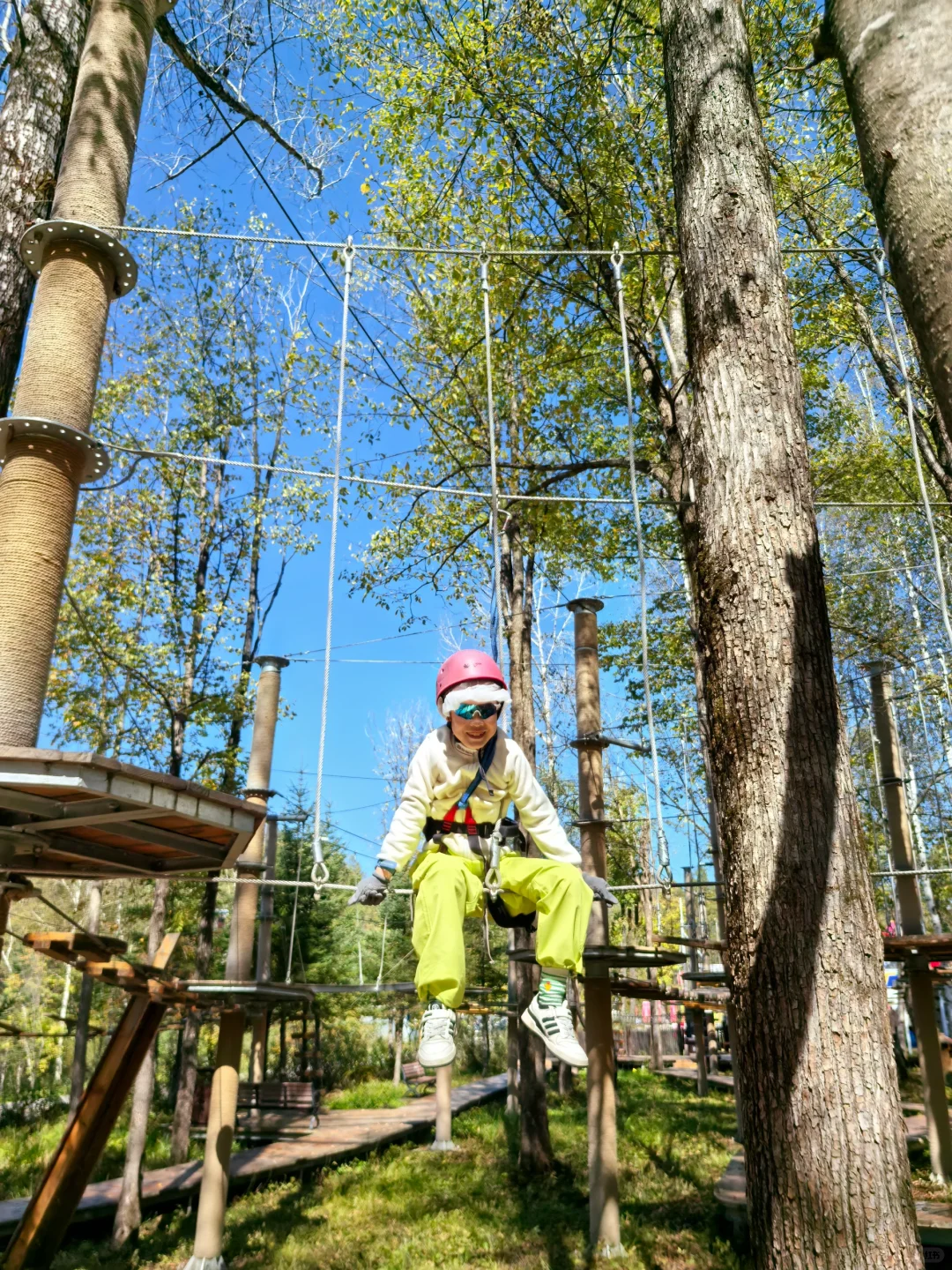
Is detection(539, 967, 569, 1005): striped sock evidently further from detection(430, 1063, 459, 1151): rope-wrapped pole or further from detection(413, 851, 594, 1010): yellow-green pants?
detection(430, 1063, 459, 1151): rope-wrapped pole

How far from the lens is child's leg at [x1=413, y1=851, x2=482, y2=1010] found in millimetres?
2965

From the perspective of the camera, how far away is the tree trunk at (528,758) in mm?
9180

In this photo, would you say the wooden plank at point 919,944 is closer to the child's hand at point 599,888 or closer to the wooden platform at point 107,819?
the child's hand at point 599,888

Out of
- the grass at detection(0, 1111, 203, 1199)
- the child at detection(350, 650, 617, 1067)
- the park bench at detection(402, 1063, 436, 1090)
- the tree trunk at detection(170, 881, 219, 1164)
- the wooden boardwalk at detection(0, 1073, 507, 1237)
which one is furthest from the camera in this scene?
the park bench at detection(402, 1063, 436, 1090)

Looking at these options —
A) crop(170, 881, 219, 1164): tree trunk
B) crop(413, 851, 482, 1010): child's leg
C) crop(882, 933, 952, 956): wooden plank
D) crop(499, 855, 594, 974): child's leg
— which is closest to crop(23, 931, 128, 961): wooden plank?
crop(413, 851, 482, 1010): child's leg

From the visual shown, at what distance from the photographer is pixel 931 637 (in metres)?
18.3

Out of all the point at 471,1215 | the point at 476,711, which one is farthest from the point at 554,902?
the point at 471,1215

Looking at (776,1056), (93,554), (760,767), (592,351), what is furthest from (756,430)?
(93,554)

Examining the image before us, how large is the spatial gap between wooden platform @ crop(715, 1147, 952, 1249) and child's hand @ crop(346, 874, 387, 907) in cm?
315

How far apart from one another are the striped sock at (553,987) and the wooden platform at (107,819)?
3.74 ft

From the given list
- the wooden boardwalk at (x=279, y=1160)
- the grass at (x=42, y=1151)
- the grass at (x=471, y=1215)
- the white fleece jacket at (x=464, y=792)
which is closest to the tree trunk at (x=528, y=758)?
the grass at (x=471, y=1215)

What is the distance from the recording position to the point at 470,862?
3363 millimetres

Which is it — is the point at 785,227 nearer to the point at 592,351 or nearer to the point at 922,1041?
the point at 592,351

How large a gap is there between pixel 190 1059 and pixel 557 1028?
408 inches
